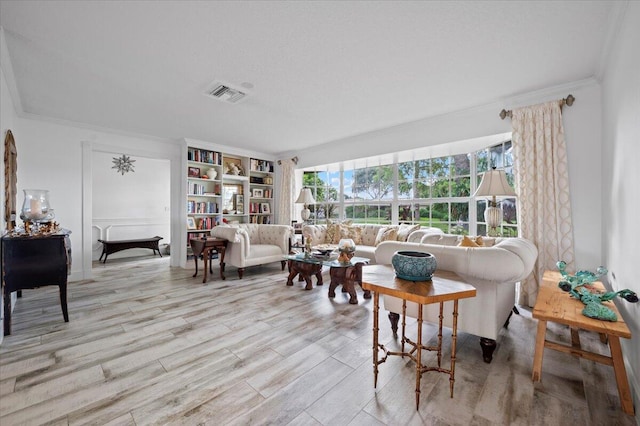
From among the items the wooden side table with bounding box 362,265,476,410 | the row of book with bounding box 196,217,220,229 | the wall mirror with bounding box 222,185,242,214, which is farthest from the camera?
the wall mirror with bounding box 222,185,242,214

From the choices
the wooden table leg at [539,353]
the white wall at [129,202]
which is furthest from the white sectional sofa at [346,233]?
the white wall at [129,202]

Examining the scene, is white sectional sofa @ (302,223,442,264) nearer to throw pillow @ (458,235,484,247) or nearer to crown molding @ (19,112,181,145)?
throw pillow @ (458,235,484,247)

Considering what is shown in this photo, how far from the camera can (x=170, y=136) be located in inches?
193

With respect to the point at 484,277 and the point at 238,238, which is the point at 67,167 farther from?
the point at 484,277

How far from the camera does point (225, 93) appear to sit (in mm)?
3082

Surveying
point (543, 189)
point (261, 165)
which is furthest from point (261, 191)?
point (543, 189)

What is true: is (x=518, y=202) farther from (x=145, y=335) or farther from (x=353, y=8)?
(x=145, y=335)

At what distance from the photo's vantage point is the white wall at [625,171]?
1626 mm

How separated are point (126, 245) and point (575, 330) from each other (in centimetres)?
719

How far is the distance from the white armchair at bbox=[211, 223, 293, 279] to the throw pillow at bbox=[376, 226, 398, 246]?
5.14 feet

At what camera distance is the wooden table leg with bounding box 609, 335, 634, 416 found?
145cm

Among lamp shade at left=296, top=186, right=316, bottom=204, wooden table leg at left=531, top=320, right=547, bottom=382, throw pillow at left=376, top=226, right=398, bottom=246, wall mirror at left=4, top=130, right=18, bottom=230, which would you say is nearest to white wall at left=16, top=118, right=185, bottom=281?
wall mirror at left=4, top=130, right=18, bottom=230

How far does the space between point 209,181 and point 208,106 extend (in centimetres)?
231

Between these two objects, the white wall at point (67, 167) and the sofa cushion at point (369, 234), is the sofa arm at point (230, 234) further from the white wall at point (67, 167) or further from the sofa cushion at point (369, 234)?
the sofa cushion at point (369, 234)
